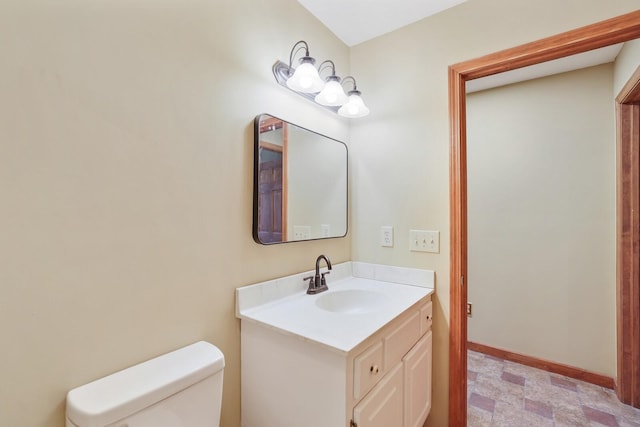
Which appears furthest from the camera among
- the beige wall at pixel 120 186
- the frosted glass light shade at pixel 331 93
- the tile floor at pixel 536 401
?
the tile floor at pixel 536 401

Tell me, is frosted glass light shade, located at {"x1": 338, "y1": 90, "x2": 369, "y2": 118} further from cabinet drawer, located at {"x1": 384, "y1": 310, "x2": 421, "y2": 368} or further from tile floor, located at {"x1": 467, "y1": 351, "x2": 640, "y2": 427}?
tile floor, located at {"x1": 467, "y1": 351, "x2": 640, "y2": 427}

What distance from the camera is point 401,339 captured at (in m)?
1.23

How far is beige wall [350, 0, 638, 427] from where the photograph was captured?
146 cm

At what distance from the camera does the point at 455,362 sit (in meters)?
1.53

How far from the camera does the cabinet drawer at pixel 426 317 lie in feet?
4.75

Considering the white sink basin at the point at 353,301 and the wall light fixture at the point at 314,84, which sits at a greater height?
the wall light fixture at the point at 314,84

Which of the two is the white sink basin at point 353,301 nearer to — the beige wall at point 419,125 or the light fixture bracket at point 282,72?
the beige wall at point 419,125

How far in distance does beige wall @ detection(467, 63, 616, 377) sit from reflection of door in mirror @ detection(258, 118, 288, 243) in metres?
1.98

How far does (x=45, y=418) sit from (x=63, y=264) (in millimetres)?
392

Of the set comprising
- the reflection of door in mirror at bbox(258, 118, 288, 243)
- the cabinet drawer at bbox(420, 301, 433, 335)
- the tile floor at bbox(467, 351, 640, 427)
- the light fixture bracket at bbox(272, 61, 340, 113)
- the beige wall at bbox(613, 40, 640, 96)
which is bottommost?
the tile floor at bbox(467, 351, 640, 427)

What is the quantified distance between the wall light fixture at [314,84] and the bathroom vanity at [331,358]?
945mm

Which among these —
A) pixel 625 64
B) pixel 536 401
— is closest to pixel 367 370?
pixel 536 401

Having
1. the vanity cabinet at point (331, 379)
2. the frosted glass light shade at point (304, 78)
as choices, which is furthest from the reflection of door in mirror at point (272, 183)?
the vanity cabinet at point (331, 379)

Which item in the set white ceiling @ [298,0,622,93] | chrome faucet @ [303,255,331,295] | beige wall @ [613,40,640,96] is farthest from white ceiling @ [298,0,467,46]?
chrome faucet @ [303,255,331,295]
